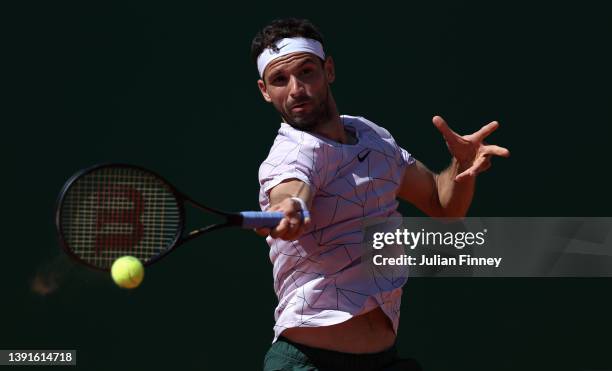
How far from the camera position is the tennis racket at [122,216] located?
322 cm

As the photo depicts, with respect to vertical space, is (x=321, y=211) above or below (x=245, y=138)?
below

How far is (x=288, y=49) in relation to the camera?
3555mm

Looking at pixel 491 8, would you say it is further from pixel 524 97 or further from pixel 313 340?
pixel 313 340

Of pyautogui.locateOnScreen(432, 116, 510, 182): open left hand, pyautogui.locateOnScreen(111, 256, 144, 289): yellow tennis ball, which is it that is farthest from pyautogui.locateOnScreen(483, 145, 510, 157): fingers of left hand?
pyautogui.locateOnScreen(111, 256, 144, 289): yellow tennis ball

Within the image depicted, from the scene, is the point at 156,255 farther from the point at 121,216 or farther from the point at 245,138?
the point at 245,138

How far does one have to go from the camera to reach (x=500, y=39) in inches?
220

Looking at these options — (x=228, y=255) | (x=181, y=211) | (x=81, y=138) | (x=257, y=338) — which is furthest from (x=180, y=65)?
(x=181, y=211)

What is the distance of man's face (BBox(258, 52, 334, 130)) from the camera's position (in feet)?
11.5

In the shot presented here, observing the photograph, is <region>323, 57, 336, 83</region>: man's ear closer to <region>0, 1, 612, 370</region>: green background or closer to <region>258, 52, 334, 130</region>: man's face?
<region>258, 52, 334, 130</region>: man's face

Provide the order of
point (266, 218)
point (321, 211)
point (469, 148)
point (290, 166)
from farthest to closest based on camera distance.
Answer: point (469, 148) < point (321, 211) < point (290, 166) < point (266, 218)

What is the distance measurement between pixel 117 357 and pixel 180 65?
4.27 ft

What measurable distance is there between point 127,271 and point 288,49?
2.76 ft

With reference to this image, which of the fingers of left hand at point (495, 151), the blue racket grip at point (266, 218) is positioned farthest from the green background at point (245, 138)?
the blue racket grip at point (266, 218)

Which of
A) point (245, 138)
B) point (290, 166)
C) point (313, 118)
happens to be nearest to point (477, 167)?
point (313, 118)
